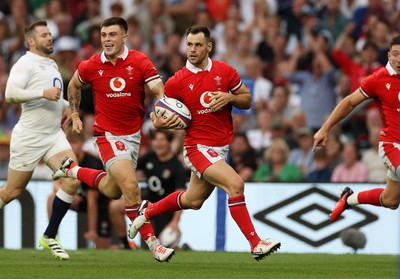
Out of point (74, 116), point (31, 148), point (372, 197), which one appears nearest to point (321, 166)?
point (372, 197)

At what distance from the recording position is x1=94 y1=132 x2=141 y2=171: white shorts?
45.7ft

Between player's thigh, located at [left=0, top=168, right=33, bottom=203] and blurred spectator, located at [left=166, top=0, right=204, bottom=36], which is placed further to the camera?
blurred spectator, located at [left=166, top=0, right=204, bottom=36]

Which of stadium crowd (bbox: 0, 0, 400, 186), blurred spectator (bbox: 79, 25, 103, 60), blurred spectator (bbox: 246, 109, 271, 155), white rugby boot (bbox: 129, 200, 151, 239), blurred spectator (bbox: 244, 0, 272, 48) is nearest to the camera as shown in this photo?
white rugby boot (bbox: 129, 200, 151, 239)

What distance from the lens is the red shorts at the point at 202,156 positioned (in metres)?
13.2

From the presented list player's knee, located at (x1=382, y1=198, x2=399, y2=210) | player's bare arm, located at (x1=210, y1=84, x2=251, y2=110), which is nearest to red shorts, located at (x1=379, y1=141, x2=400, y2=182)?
player's knee, located at (x1=382, y1=198, x2=399, y2=210)

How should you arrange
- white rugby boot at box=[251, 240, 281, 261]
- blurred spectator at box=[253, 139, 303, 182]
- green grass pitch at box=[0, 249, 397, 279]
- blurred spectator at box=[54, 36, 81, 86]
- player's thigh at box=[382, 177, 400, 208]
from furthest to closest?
blurred spectator at box=[54, 36, 81, 86] < blurred spectator at box=[253, 139, 303, 182] < player's thigh at box=[382, 177, 400, 208] < white rugby boot at box=[251, 240, 281, 261] < green grass pitch at box=[0, 249, 397, 279]

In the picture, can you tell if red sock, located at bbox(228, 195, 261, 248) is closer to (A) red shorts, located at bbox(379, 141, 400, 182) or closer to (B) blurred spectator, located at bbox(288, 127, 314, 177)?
(A) red shorts, located at bbox(379, 141, 400, 182)

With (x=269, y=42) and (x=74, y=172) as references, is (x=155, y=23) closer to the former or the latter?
(x=269, y=42)

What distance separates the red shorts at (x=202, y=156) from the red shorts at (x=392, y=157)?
6.44 ft

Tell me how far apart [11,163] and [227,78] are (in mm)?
3052

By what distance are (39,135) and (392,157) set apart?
166 inches

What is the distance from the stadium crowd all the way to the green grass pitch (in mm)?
3244

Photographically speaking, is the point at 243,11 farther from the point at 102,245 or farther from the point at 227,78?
the point at 227,78

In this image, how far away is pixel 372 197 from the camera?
14445mm
